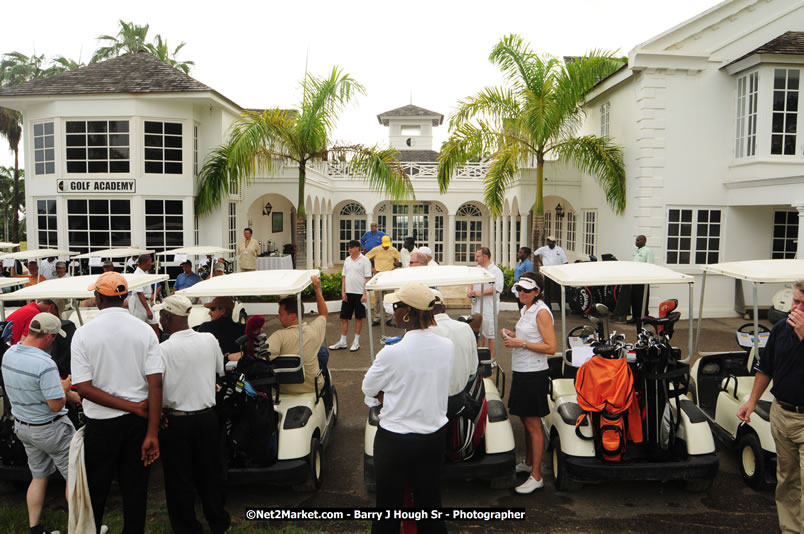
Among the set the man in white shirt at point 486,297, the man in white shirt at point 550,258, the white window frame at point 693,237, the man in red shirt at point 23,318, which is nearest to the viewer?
the man in red shirt at point 23,318

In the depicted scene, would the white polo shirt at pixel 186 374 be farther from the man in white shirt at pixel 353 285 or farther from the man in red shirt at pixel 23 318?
the man in white shirt at pixel 353 285

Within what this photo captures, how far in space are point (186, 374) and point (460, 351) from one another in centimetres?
194

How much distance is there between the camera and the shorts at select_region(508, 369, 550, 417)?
5348mm

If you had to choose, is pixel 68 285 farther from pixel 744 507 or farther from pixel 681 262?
pixel 681 262

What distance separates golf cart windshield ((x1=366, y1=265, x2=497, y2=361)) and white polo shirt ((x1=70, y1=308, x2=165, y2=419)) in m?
2.24

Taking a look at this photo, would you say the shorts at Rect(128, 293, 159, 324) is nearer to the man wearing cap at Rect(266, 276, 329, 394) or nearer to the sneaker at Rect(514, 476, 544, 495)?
the man wearing cap at Rect(266, 276, 329, 394)

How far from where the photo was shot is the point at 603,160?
1491 centimetres

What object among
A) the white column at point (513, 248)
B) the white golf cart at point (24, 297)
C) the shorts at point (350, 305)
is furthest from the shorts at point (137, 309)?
the white column at point (513, 248)

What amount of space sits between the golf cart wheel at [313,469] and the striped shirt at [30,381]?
2.01 m

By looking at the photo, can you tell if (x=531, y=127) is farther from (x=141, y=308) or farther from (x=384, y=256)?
(x=141, y=308)

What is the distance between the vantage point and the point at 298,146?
15539mm

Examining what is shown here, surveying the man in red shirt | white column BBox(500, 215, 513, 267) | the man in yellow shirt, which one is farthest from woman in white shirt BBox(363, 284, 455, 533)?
white column BBox(500, 215, 513, 267)

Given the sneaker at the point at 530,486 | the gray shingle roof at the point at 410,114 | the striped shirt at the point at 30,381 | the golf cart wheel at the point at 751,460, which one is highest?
the gray shingle roof at the point at 410,114

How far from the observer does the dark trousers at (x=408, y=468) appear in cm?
351
